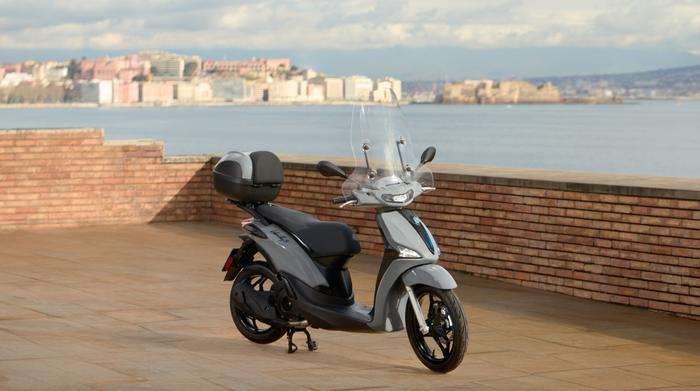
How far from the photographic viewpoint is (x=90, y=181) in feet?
54.4

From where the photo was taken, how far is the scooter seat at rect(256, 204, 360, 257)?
827 centimetres

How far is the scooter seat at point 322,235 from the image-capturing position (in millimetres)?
8266

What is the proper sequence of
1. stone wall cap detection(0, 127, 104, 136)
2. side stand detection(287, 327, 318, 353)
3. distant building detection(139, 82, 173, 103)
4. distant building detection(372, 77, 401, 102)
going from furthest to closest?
distant building detection(139, 82, 173, 103), stone wall cap detection(0, 127, 104, 136), side stand detection(287, 327, 318, 353), distant building detection(372, 77, 401, 102)

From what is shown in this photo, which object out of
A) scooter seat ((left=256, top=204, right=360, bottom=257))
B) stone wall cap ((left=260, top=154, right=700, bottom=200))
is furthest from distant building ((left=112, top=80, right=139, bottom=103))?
scooter seat ((left=256, top=204, right=360, bottom=257))

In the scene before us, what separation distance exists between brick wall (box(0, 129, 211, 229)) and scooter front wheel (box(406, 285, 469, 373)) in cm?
923

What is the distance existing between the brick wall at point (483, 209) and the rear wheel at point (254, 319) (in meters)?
3.34

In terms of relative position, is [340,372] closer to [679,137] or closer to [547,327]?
[547,327]

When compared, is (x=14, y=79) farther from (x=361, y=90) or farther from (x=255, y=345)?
(x=361, y=90)

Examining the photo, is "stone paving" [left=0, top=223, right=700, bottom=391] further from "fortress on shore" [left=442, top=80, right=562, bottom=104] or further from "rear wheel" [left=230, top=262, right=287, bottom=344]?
"fortress on shore" [left=442, top=80, right=562, bottom=104]

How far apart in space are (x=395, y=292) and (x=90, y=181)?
30.8 feet

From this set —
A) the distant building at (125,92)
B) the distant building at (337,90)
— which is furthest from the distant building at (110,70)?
the distant building at (337,90)

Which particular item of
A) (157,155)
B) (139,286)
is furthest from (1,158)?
(139,286)

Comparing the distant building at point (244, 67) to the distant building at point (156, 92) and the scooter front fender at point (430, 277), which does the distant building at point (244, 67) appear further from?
the scooter front fender at point (430, 277)

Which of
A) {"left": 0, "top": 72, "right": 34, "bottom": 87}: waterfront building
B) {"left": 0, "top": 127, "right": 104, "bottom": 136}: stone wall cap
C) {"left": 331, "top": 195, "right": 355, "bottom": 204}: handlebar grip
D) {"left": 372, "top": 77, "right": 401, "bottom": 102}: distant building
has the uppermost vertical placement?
{"left": 372, "top": 77, "right": 401, "bottom": 102}: distant building
